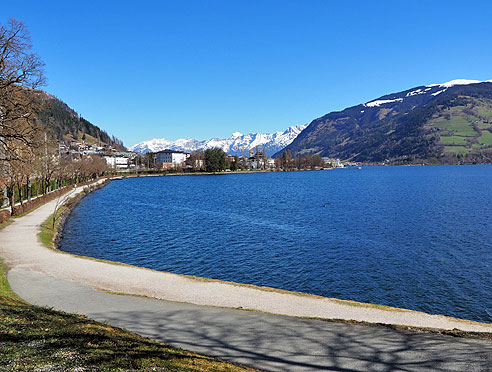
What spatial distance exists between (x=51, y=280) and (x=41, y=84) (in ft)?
49.9

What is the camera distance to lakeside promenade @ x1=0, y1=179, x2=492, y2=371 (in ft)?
37.0

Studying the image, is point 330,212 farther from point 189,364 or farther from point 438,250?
point 189,364

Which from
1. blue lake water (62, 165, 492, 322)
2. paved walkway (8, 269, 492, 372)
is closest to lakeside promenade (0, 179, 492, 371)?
paved walkway (8, 269, 492, 372)

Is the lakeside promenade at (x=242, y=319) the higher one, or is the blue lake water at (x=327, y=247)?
the lakeside promenade at (x=242, y=319)

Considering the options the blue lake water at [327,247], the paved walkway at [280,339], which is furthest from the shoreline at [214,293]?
the blue lake water at [327,247]

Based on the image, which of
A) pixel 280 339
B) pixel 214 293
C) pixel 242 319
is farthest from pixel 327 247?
pixel 280 339

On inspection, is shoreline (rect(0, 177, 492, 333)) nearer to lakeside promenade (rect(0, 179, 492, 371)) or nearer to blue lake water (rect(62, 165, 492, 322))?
lakeside promenade (rect(0, 179, 492, 371))

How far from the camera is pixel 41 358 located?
342 inches

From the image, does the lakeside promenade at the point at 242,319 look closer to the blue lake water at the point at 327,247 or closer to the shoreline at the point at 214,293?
the shoreline at the point at 214,293

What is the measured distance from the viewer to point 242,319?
15.0 meters

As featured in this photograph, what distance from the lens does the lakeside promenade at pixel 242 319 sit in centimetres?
1129

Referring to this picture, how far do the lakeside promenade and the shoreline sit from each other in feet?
0.18

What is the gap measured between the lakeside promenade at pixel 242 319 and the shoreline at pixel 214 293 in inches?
2.1

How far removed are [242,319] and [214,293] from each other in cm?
438
